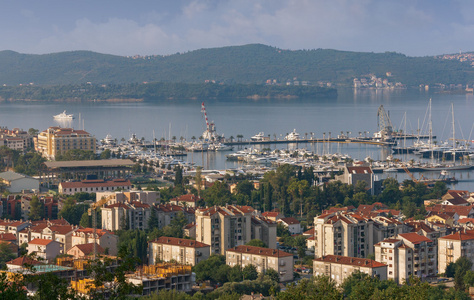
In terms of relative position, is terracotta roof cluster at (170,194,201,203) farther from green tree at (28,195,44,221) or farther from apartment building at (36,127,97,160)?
apartment building at (36,127,97,160)

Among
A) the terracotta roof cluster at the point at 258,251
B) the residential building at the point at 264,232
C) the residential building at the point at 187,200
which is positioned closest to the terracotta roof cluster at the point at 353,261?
the terracotta roof cluster at the point at 258,251

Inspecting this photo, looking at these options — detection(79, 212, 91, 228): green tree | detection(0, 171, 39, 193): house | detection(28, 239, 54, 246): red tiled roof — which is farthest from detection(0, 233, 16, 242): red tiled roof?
detection(0, 171, 39, 193): house

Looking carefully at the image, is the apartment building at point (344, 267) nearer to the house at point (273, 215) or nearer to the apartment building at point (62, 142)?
the house at point (273, 215)

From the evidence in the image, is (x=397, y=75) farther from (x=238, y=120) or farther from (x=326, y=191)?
(x=326, y=191)

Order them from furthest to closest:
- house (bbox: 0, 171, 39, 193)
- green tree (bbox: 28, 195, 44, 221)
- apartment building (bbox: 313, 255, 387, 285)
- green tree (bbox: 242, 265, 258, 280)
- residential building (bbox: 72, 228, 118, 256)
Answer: house (bbox: 0, 171, 39, 193)
green tree (bbox: 28, 195, 44, 221)
residential building (bbox: 72, 228, 118, 256)
green tree (bbox: 242, 265, 258, 280)
apartment building (bbox: 313, 255, 387, 285)

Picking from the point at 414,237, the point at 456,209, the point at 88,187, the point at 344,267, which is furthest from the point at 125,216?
the point at 456,209

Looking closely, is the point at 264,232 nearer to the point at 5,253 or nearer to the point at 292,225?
the point at 292,225
